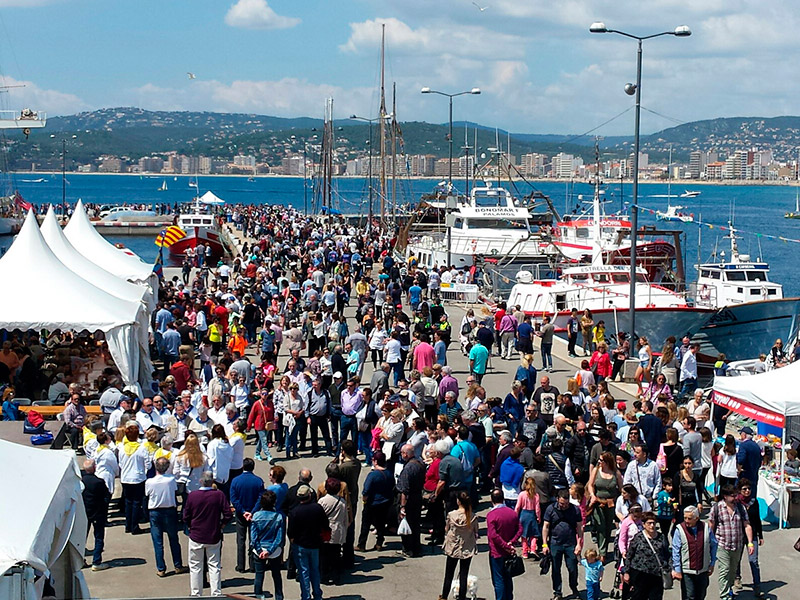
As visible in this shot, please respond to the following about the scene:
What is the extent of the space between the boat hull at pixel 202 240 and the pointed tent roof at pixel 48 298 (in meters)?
32.9

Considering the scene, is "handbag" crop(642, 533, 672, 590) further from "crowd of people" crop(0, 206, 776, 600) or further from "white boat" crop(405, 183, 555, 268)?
"white boat" crop(405, 183, 555, 268)

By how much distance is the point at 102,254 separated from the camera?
85.9ft

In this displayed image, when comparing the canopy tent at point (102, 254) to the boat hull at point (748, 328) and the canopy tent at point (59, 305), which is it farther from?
the boat hull at point (748, 328)

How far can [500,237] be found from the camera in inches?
1694

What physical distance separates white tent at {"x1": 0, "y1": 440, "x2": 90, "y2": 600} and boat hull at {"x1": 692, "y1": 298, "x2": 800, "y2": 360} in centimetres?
2300

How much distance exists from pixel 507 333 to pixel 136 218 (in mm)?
63922

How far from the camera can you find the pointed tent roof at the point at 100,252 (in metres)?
25.5

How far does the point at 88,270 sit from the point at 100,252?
5305 mm

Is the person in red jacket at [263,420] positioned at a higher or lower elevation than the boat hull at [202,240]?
lower

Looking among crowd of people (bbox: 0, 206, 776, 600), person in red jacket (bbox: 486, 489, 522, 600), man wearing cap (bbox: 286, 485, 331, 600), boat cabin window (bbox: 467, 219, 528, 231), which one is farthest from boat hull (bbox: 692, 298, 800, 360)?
man wearing cap (bbox: 286, 485, 331, 600)

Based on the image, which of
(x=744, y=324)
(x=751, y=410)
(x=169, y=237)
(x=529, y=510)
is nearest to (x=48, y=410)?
(x=529, y=510)

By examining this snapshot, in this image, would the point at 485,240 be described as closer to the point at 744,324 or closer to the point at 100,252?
the point at 744,324

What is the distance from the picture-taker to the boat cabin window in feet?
144

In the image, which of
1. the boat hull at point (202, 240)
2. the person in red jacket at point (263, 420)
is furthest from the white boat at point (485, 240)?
the person in red jacket at point (263, 420)
